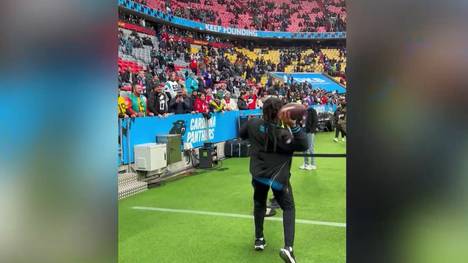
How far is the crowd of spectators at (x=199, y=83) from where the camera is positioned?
11.0m

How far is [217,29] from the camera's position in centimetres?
3862

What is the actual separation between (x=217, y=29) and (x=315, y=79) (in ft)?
33.2

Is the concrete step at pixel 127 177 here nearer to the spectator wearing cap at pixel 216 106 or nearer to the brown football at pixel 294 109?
the spectator wearing cap at pixel 216 106

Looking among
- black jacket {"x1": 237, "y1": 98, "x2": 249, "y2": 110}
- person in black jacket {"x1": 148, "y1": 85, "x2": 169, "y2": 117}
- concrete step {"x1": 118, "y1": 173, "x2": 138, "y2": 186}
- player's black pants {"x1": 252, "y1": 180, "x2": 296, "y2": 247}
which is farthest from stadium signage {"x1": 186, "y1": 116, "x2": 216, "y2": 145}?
player's black pants {"x1": 252, "y1": 180, "x2": 296, "y2": 247}

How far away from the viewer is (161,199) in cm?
829

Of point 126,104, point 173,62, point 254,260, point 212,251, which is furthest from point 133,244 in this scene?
point 173,62

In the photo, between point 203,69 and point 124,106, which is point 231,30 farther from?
point 124,106

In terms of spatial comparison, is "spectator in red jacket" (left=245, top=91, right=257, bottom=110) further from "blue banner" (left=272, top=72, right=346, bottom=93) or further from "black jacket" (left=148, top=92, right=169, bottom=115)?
"blue banner" (left=272, top=72, right=346, bottom=93)

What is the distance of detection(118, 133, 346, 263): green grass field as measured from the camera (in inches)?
202

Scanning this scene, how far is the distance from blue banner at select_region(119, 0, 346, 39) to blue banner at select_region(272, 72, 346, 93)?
14.4 ft

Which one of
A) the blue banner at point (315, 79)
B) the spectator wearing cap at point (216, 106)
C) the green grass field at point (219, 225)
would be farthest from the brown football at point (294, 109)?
the blue banner at point (315, 79)

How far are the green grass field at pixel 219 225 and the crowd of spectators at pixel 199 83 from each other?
230cm
